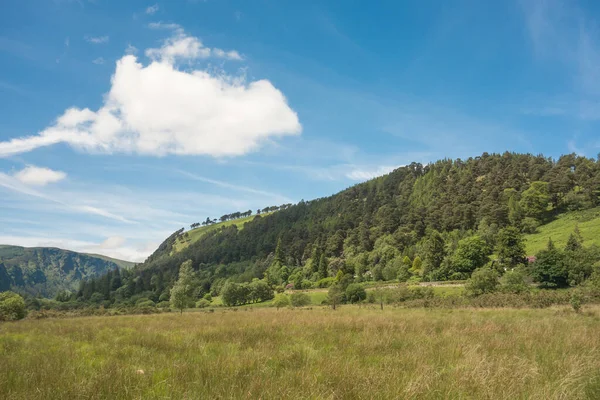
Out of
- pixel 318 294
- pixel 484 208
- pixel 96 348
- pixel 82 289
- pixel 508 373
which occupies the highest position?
pixel 484 208

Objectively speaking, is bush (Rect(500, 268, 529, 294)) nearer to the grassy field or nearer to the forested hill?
the forested hill

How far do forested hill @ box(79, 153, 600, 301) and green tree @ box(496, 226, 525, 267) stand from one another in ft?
1.00

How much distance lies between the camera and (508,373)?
16.4 ft

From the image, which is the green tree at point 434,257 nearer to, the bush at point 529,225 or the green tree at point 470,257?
the green tree at point 470,257

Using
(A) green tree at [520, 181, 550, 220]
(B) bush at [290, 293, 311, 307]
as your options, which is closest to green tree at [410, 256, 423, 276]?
(B) bush at [290, 293, 311, 307]

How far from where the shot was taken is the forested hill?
79562mm

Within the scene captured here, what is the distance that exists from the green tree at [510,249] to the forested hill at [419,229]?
31cm

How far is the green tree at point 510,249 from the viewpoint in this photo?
56812mm

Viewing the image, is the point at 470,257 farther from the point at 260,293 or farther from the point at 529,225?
the point at 260,293

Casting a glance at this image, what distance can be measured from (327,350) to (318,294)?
59.8 m

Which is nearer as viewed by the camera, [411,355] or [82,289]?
[411,355]

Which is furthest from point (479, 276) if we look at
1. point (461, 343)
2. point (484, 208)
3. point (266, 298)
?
point (484, 208)

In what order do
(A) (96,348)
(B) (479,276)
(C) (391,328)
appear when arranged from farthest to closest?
(B) (479,276), (C) (391,328), (A) (96,348)

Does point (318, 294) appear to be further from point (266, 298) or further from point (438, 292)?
point (438, 292)
